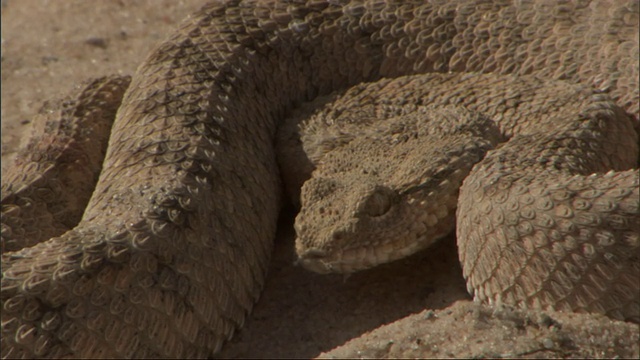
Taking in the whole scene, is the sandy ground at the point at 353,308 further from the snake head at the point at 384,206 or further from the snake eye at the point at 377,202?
the snake eye at the point at 377,202

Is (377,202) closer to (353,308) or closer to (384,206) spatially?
(384,206)

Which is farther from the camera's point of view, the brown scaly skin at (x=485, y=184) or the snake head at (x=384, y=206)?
the snake head at (x=384, y=206)

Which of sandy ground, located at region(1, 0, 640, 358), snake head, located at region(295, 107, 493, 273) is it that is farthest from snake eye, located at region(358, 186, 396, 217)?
sandy ground, located at region(1, 0, 640, 358)

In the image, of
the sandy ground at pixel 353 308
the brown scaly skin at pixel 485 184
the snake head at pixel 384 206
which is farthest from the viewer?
the snake head at pixel 384 206

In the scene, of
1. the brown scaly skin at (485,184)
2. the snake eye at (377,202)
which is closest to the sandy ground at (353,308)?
the brown scaly skin at (485,184)

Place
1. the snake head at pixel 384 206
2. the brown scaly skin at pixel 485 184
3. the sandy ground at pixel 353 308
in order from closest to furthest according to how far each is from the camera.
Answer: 1. the sandy ground at pixel 353 308
2. the brown scaly skin at pixel 485 184
3. the snake head at pixel 384 206

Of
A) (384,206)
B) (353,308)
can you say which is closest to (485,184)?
(384,206)

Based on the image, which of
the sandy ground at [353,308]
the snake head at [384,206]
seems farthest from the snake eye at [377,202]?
the sandy ground at [353,308]
